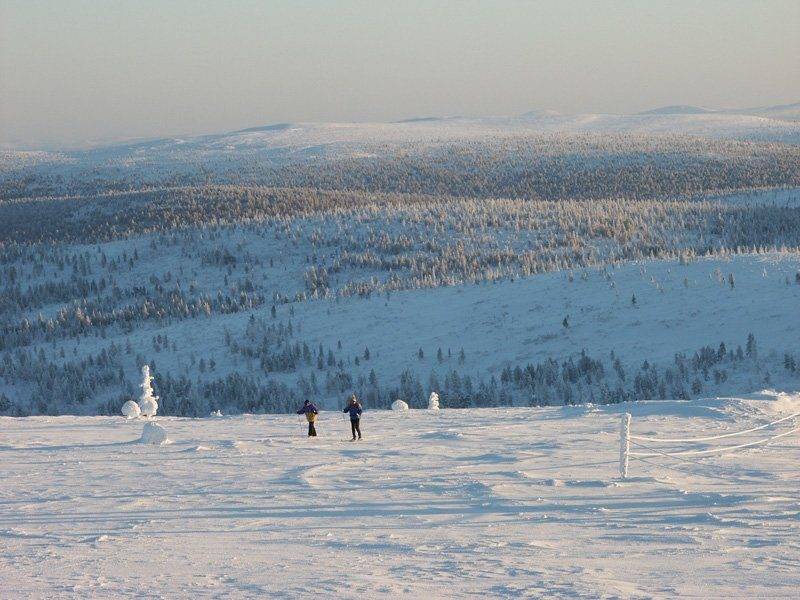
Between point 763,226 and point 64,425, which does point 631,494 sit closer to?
point 64,425

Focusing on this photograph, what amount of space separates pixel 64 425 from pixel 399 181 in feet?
331

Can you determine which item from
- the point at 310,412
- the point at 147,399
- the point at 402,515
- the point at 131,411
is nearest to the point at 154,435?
the point at 310,412

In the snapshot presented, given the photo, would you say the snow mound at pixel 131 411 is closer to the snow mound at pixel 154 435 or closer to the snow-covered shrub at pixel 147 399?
the snow-covered shrub at pixel 147 399

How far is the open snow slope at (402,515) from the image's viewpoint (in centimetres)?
928

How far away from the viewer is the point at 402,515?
11797mm

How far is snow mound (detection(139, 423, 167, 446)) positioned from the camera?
56.9 feet

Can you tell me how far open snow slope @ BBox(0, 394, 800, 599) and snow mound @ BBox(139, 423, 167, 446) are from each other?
10.0 inches

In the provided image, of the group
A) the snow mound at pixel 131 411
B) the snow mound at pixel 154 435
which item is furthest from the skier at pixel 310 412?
the snow mound at pixel 131 411

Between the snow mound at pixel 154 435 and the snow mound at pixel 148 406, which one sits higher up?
the snow mound at pixel 154 435

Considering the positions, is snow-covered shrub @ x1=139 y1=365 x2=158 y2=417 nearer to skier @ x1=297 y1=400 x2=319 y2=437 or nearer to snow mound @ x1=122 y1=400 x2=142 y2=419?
snow mound @ x1=122 y1=400 x2=142 y2=419

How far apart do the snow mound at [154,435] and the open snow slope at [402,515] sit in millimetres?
253

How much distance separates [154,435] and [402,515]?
22.1 ft

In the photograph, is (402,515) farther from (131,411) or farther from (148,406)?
(131,411)

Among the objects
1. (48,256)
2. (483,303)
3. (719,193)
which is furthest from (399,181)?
(483,303)
